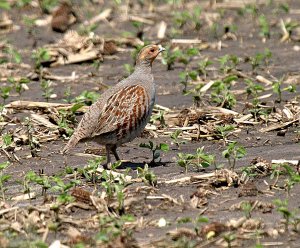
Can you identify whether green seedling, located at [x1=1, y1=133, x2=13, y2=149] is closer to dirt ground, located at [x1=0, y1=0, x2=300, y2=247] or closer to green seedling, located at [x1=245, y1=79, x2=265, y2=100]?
dirt ground, located at [x1=0, y1=0, x2=300, y2=247]

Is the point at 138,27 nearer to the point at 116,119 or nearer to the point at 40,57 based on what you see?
the point at 40,57

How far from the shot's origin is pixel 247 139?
30.5 feet

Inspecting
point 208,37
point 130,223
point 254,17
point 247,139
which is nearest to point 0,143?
point 247,139

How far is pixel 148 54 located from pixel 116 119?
3.34ft

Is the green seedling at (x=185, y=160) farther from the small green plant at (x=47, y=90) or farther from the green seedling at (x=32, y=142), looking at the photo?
the small green plant at (x=47, y=90)

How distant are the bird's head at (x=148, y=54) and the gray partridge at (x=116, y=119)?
1.61 ft

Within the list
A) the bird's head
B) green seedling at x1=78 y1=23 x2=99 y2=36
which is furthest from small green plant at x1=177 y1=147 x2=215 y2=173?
green seedling at x1=78 y1=23 x2=99 y2=36

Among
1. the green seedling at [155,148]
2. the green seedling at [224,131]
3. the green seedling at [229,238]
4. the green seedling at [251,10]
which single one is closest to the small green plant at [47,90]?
the green seedling at [224,131]

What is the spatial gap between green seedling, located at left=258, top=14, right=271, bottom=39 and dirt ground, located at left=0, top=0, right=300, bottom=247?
2 centimetres

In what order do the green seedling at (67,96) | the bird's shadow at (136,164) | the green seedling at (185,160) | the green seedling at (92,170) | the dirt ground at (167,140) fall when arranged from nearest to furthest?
the dirt ground at (167,140), the green seedling at (92,170), the green seedling at (185,160), the bird's shadow at (136,164), the green seedling at (67,96)

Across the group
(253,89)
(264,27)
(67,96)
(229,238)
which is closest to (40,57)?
(67,96)

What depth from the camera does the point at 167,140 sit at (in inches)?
370

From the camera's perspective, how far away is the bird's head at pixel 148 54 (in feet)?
30.4

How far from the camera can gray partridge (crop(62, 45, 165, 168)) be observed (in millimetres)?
8539
